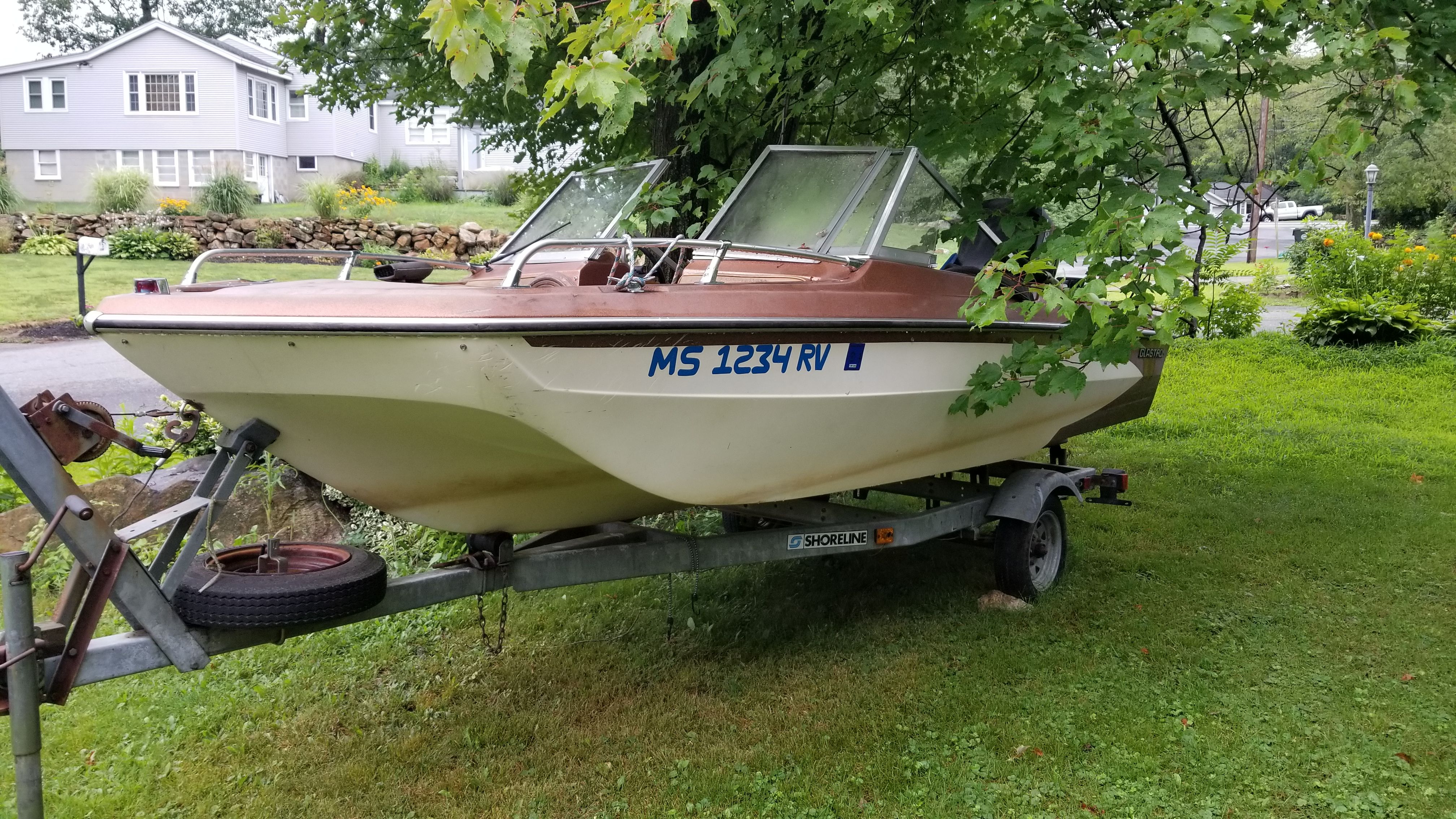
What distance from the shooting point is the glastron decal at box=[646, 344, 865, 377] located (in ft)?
10.8

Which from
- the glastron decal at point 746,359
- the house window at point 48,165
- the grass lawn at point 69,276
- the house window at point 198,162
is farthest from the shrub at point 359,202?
the glastron decal at point 746,359

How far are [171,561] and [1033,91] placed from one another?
388 centimetres

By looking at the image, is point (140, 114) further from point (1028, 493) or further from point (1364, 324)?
point (1028, 493)

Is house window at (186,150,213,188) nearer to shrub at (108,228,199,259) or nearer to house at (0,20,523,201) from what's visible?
house at (0,20,523,201)

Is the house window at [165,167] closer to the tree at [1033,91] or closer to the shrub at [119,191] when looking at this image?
the shrub at [119,191]

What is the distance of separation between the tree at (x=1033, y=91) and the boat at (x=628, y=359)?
0.99ft

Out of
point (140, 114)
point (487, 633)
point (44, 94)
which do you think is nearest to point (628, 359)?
point (487, 633)

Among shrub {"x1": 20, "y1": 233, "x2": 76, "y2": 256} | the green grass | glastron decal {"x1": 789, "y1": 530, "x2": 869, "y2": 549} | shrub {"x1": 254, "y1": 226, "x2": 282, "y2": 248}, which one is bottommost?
the green grass

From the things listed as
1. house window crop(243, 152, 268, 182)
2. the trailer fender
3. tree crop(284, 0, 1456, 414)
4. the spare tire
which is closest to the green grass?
the trailer fender

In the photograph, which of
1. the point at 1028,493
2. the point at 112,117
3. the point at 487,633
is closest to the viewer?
the point at 487,633

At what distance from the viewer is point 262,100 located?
114 ft

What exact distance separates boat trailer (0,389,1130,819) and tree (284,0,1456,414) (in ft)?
3.33

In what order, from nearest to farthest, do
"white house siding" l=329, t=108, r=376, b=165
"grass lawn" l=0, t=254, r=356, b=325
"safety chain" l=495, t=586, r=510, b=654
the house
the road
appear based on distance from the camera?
"safety chain" l=495, t=586, r=510, b=654 → the road → "grass lawn" l=0, t=254, r=356, b=325 → the house → "white house siding" l=329, t=108, r=376, b=165

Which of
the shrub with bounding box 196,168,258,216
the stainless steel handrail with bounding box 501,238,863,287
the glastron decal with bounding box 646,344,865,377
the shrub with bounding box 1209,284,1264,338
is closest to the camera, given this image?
the stainless steel handrail with bounding box 501,238,863,287
